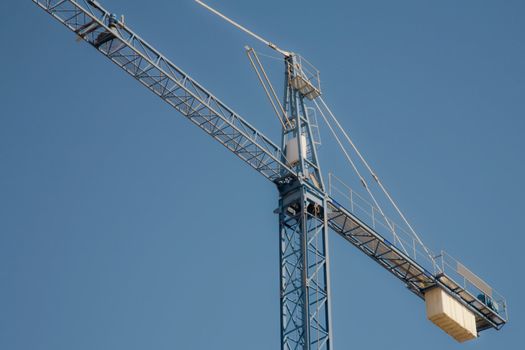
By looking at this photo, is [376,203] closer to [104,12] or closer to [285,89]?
[285,89]

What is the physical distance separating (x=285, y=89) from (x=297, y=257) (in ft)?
32.8

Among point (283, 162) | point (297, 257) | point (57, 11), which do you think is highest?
point (57, 11)

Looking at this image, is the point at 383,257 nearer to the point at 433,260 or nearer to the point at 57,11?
the point at 433,260

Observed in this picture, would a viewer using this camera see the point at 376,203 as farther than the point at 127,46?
Yes

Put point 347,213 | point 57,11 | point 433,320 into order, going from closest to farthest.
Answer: point 57,11 → point 347,213 → point 433,320

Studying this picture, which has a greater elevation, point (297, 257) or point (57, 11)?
point (57, 11)

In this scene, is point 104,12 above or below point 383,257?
above

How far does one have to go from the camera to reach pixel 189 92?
2183 inches

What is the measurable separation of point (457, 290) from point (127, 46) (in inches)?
868

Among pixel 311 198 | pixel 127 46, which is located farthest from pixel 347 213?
pixel 127 46

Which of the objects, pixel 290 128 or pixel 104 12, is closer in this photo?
pixel 104 12

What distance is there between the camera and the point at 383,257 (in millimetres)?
61000

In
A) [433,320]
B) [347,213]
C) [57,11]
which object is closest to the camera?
[57,11]

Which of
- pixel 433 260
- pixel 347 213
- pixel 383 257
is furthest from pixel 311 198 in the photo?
pixel 433 260
